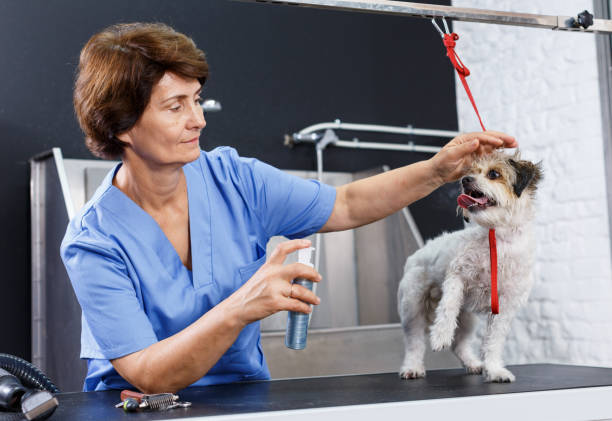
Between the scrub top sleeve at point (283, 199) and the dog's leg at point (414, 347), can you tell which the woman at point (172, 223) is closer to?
the scrub top sleeve at point (283, 199)

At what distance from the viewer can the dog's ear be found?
1.36 meters

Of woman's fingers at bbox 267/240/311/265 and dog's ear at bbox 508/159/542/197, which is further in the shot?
dog's ear at bbox 508/159/542/197

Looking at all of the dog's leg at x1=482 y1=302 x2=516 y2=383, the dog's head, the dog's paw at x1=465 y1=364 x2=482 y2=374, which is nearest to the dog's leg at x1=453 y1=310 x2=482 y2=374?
the dog's paw at x1=465 y1=364 x2=482 y2=374

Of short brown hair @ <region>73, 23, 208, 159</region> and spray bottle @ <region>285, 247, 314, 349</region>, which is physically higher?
short brown hair @ <region>73, 23, 208, 159</region>

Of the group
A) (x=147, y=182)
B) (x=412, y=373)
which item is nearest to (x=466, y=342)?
(x=412, y=373)

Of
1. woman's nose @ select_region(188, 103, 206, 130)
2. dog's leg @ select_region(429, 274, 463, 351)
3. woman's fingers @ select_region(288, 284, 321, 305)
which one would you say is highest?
woman's nose @ select_region(188, 103, 206, 130)

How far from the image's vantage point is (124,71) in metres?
1.14

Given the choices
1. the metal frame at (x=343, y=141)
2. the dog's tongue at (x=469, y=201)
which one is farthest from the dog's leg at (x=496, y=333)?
the metal frame at (x=343, y=141)

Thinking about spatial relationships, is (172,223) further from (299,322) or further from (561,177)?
(561,177)

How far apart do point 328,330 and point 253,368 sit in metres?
A: 1.14

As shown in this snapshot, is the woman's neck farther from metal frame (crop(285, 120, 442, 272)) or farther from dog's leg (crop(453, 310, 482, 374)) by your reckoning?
metal frame (crop(285, 120, 442, 272))

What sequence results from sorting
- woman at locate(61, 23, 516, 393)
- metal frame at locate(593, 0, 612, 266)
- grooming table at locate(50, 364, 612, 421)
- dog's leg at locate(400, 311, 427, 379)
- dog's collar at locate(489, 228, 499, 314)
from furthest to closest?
metal frame at locate(593, 0, 612, 266) → dog's leg at locate(400, 311, 427, 379) → dog's collar at locate(489, 228, 499, 314) → woman at locate(61, 23, 516, 393) → grooming table at locate(50, 364, 612, 421)

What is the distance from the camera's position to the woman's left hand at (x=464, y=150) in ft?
4.27

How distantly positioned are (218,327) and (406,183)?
0.55 metres
